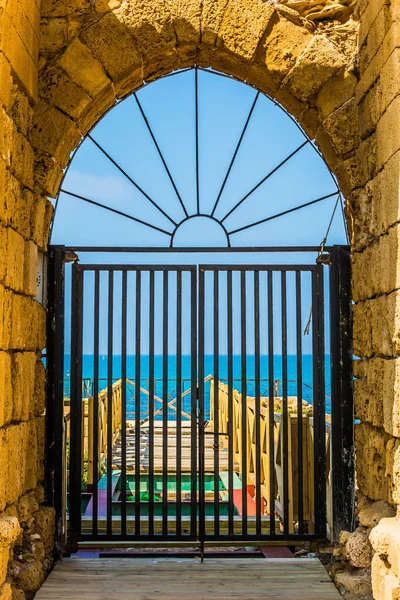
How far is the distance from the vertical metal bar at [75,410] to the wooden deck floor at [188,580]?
347 mm

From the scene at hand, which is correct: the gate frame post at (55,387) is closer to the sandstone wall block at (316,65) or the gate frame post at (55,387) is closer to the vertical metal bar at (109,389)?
the vertical metal bar at (109,389)

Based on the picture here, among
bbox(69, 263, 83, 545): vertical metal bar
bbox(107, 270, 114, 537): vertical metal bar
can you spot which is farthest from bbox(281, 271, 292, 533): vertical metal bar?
bbox(69, 263, 83, 545): vertical metal bar

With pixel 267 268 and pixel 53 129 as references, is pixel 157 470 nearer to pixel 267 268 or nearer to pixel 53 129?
pixel 267 268

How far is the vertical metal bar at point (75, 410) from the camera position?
15.7 feet

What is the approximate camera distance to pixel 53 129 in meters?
4.55

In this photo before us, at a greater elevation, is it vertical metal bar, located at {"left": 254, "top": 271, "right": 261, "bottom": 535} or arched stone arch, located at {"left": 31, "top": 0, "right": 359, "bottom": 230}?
arched stone arch, located at {"left": 31, "top": 0, "right": 359, "bottom": 230}

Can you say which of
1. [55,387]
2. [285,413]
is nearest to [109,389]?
[55,387]

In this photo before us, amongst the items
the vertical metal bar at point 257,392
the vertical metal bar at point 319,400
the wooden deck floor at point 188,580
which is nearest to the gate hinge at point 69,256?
the vertical metal bar at point 257,392

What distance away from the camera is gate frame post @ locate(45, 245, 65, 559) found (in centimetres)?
469

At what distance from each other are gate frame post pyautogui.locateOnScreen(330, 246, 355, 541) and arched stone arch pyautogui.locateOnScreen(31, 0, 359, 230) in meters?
0.77

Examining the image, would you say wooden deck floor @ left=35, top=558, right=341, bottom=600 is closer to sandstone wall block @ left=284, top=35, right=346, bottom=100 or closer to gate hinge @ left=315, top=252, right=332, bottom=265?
gate hinge @ left=315, top=252, right=332, bottom=265

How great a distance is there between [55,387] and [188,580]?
182 cm

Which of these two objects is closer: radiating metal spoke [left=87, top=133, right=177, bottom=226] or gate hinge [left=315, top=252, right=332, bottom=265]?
radiating metal spoke [left=87, top=133, right=177, bottom=226]

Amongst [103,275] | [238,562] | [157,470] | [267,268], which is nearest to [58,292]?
[103,275]
